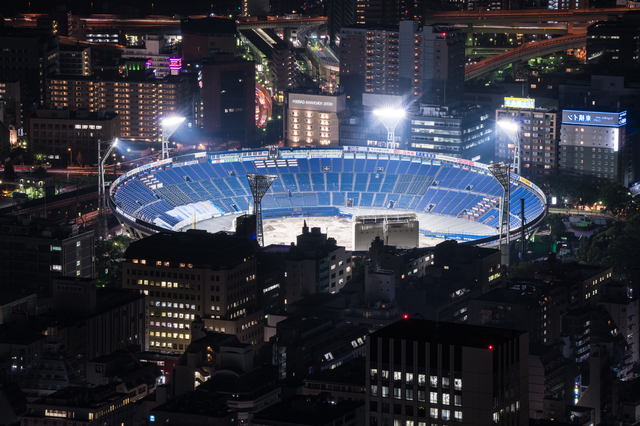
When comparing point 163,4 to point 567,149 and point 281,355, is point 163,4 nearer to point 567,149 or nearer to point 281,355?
point 567,149

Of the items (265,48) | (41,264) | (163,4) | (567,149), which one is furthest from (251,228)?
(163,4)

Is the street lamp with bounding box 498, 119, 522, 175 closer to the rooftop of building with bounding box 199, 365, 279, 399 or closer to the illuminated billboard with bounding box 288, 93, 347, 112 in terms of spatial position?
the illuminated billboard with bounding box 288, 93, 347, 112

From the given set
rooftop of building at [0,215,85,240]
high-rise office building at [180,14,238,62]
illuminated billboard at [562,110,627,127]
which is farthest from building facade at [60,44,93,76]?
rooftop of building at [0,215,85,240]

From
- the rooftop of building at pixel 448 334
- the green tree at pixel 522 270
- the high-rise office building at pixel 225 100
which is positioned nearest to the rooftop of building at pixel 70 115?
the high-rise office building at pixel 225 100

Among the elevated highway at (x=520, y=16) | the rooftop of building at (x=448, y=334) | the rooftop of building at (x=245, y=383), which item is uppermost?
the elevated highway at (x=520, y=16)

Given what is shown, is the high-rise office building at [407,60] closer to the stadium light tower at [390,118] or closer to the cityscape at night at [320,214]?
the cityscape at night at [320,214]

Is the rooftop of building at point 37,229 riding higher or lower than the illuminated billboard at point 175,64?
lower

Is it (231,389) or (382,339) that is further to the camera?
(231,389)

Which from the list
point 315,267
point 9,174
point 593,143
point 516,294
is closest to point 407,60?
point 593,143
